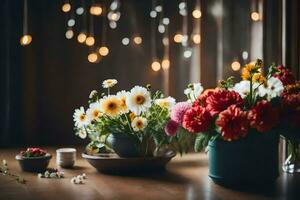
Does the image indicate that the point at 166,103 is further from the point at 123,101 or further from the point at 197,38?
the point at 197,38

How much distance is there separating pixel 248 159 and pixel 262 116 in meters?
0.14

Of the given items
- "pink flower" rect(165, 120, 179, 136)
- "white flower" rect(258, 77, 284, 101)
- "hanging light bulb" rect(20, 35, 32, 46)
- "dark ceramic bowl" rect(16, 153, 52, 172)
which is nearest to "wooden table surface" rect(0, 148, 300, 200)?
"dark ceramic bowl" rect(16, 153, 52, 172)

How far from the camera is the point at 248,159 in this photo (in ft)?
4.52

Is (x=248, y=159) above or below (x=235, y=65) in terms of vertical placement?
below

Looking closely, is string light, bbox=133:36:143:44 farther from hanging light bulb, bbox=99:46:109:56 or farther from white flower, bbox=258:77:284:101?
white flower, bbox=258:77:284:101

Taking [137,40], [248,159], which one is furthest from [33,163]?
[137,40]

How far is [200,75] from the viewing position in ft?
7.65

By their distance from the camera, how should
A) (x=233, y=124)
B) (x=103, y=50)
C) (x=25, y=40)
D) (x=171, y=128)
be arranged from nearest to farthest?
(x=233, y=124)
(x=171, y=128)
(x=25, y=40)
(x=103, y=50)

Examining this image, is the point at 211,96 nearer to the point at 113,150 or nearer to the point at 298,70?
the point at 113,150

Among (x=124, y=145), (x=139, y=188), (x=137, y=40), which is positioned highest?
(x=137, y=40)

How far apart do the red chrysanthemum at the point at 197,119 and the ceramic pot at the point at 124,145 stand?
0.93 feet

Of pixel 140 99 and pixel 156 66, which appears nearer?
pixel 140 99

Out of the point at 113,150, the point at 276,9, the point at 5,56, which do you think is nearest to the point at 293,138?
the point at 113,150

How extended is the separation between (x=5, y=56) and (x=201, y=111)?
1149 mm
